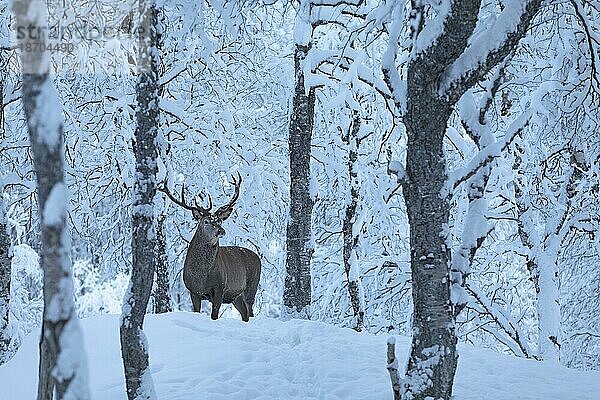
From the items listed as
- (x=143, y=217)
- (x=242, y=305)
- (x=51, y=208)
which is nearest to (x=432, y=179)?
(x=143, y=217)

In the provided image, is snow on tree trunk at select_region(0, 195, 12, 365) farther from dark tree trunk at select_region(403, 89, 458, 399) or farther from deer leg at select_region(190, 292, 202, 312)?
dark tree trunk at select_region(403, 89, 458, 399)

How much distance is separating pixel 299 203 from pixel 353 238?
3087 mm

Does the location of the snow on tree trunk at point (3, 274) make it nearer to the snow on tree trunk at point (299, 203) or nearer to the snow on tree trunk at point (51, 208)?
the snow on tree trunk at point (299, 203)

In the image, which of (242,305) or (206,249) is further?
(242,305)

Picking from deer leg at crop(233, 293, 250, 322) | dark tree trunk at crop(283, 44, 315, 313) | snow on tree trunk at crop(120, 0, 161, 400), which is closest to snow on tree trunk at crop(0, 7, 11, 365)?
dark tree trunk at crop(283, 44, 315, 313)

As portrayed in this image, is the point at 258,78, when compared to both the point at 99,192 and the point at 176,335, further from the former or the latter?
the point at 176,335

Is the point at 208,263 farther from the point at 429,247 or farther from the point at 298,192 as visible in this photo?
the point at 429,247

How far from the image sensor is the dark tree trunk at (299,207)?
9531mm

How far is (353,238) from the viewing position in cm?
1243

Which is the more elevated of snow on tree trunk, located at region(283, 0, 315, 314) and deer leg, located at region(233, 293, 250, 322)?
snow on tree trunk, located at region(283, 0, 315, 314)

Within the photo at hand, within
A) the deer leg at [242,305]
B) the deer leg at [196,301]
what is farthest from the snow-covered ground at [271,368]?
the deer leg at [242,305]

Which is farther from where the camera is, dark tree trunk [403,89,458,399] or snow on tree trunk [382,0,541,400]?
dark tree trunk [403,89,458,399]

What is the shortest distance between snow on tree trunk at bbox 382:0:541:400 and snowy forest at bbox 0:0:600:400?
0.05 ft

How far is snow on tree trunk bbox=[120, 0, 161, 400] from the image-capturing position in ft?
15.9
